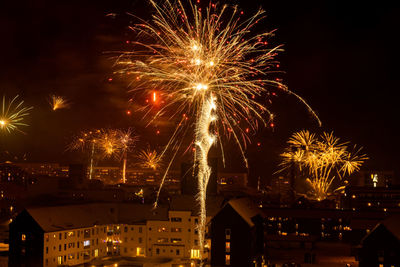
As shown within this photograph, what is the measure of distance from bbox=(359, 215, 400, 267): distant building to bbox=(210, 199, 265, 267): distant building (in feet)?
21.4

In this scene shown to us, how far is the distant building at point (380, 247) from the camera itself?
2739 cm

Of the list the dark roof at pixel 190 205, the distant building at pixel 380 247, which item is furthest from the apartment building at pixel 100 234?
the distant building at pixel 380 247

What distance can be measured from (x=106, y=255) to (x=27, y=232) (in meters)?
6.61

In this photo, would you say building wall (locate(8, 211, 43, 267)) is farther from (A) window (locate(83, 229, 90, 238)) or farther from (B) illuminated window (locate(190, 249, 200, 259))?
(B) illuminated window (locate(190, 249, 200, 259))

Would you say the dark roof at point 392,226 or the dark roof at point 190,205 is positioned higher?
the dark roof at point 190,205

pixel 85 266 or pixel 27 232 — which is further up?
pixel 27 232

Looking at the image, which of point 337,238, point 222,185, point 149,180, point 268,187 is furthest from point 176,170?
point 337,238

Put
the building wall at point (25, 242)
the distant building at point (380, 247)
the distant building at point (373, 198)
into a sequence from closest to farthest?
the distant building at point (380, 247)
the building wall at point (25, 242)
the distant building at point (373, 198)

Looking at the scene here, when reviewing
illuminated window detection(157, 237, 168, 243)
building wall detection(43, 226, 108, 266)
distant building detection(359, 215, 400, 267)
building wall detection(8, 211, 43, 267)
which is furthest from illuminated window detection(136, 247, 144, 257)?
distant building detection(359, 215, 400, 267)

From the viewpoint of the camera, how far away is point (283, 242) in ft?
130

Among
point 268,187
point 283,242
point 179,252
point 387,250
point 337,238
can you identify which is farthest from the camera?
point 268,187

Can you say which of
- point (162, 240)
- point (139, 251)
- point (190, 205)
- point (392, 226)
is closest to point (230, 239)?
point (190, 205)

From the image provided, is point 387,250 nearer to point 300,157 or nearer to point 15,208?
point 300,157

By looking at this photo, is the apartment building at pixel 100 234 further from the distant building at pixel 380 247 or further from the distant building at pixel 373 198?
the distant building at pixel 373 198
